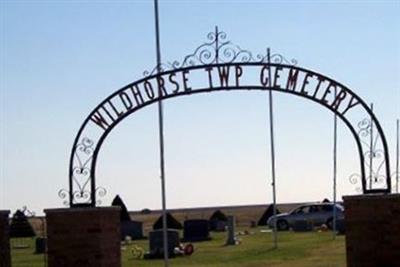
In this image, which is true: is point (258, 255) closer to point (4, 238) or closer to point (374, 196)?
point (4, 238)

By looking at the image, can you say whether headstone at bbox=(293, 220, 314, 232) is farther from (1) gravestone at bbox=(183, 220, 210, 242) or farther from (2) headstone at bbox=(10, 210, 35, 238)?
(2) headstone at bbox=(10, 210, 35, 238)

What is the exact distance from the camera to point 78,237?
16547mm

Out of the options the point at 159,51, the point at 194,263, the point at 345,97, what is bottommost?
the point at 194,263

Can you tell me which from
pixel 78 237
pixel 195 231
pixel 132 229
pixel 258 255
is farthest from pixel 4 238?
pixel 132 229

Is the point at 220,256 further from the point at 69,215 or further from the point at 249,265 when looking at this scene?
the point at 69,215

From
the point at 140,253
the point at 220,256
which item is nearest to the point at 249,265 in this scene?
the point at 220,256

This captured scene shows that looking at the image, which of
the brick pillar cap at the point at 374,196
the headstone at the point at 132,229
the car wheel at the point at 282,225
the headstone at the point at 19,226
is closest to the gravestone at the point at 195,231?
the headstone at the point at 132,229

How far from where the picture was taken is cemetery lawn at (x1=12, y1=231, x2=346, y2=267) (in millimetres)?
28328

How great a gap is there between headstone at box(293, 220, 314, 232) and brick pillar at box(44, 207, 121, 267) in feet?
101

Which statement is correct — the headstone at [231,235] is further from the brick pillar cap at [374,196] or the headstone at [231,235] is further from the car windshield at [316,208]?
the brick pillar cap at [374,196]

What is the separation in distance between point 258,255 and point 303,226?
622 inches

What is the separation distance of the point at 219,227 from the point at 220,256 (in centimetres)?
2397

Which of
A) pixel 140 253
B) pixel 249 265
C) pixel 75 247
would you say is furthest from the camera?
pixel 140 253

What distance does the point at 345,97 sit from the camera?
56.4 feet
